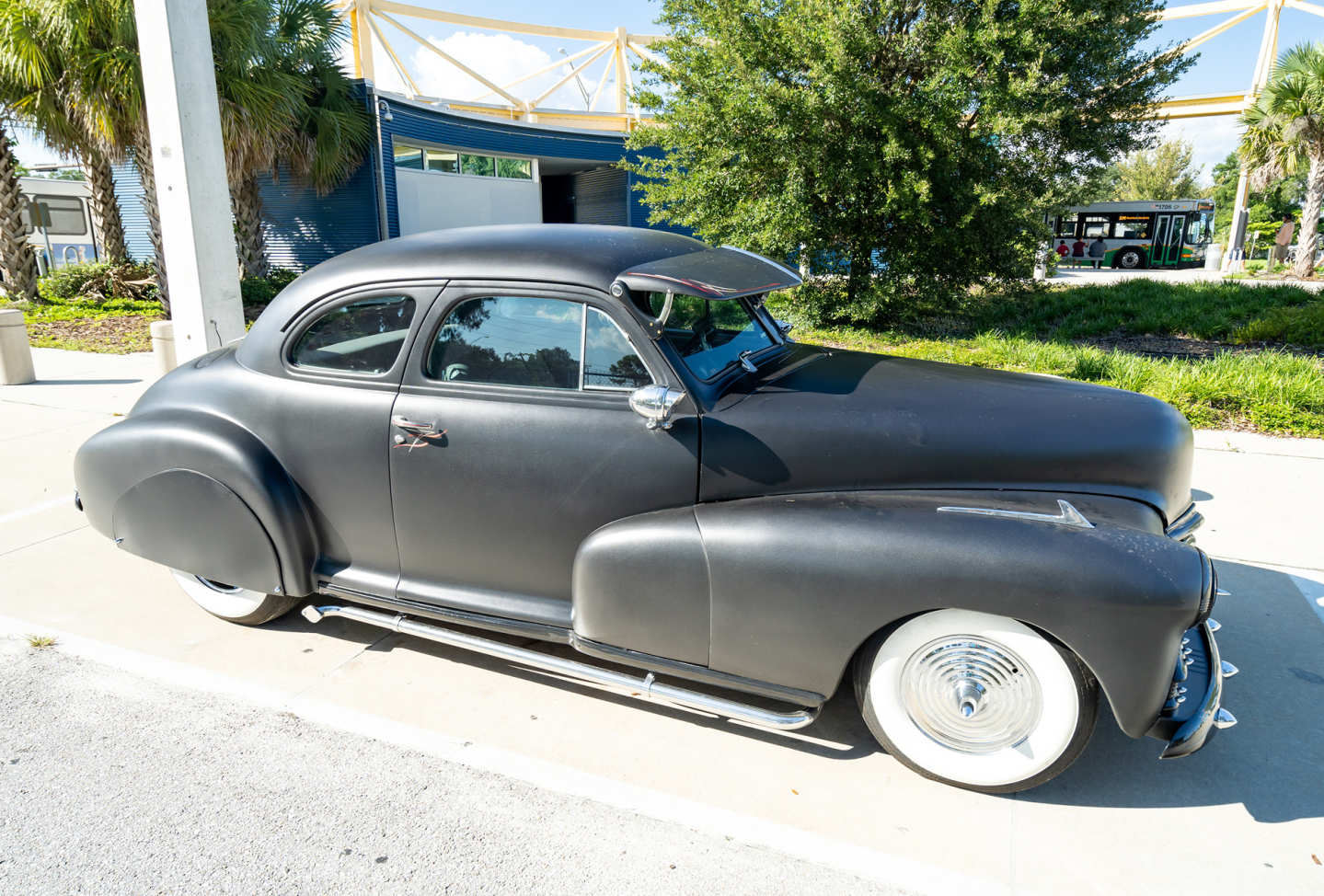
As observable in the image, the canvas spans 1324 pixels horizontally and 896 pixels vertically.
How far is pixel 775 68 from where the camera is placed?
1132 centimetres

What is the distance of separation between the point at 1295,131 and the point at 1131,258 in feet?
33.3

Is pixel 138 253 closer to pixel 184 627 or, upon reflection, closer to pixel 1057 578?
pixel 184 627

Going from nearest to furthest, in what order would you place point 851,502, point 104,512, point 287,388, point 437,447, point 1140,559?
point 1140,559 → point 851,502 → point 437,447 → point 287,388 → point 104,512

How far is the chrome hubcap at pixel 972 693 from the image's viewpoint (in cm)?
250

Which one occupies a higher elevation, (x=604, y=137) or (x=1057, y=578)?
(x=604, y=137)

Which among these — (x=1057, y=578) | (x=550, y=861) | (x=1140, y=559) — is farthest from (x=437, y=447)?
(x=1140, y=559)

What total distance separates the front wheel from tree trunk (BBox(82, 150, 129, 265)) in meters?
16.9

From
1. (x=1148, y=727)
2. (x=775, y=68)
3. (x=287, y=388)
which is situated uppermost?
(x=775, y=68)

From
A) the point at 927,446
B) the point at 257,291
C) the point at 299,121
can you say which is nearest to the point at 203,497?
the point at 927,446

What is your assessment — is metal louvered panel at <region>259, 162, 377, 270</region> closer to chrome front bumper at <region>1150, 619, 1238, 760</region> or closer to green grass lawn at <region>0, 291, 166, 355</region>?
green grass lawn at <region>0, 291, 166, 355</region>

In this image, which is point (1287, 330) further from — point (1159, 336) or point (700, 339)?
point (700, 339)

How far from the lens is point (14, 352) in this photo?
8523 mm

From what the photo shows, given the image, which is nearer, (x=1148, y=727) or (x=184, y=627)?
(x=1148, y=727)

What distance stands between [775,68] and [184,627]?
1046 cm
